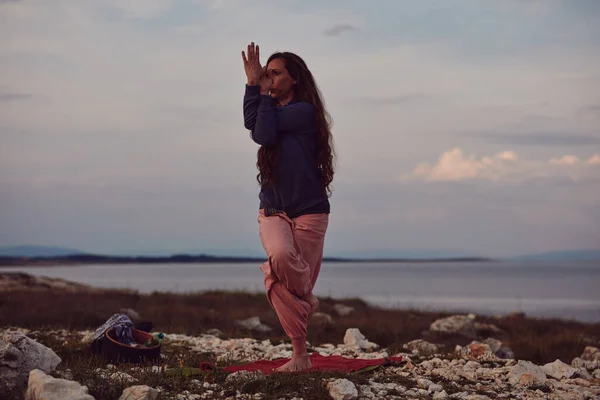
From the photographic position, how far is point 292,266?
735 cm

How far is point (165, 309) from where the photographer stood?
1966cm

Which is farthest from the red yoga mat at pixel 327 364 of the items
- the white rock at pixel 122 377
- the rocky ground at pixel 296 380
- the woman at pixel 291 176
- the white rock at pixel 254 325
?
the white rock at pixel 254 325

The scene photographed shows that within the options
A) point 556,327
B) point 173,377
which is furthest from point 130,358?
point 556,327

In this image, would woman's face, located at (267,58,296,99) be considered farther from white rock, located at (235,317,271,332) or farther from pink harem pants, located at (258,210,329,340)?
white rock, located at (235,317,271,332)

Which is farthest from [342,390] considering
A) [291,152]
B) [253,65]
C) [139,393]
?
[253,65]

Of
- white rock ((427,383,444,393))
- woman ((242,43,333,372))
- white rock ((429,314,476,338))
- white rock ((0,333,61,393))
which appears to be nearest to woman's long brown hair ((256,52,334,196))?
woman ((242,43,333,372))

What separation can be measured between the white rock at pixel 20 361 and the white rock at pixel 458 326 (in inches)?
439

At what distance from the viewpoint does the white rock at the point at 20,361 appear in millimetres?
6469

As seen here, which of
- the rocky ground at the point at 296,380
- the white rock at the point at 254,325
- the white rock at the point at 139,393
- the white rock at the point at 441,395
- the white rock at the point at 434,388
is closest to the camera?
the white rock at the point at 139,393

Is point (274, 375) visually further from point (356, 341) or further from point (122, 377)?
point (356, 341)

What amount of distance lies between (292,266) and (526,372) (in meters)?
2.80

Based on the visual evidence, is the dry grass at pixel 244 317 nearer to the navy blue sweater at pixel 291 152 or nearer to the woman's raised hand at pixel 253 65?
the navy blue sweater at pixel 291 152

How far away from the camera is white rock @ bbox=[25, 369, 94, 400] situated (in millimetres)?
5648

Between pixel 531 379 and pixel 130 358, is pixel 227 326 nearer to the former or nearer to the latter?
pixel 130 358
